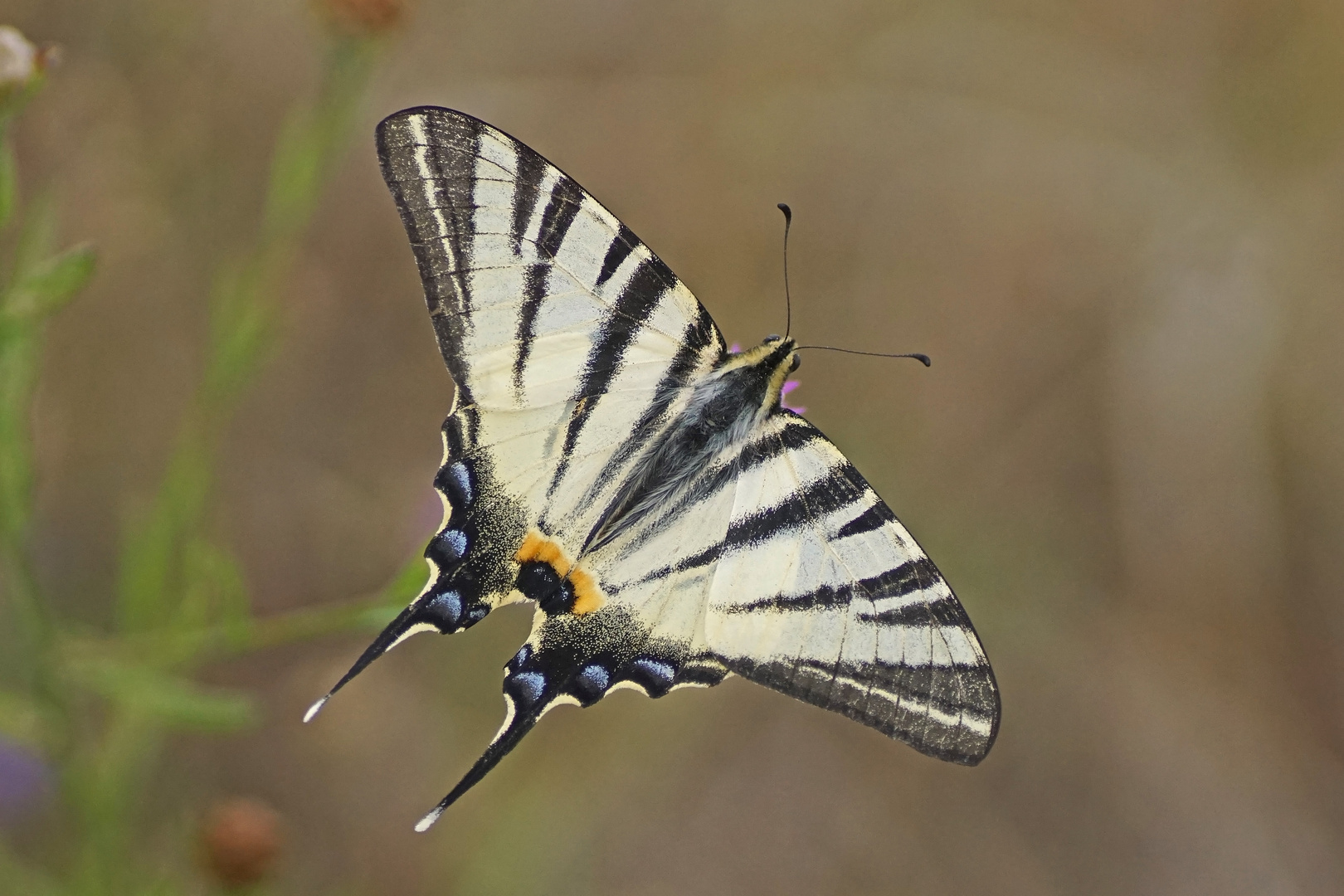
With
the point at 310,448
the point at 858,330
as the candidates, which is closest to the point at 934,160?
the point at 858,330

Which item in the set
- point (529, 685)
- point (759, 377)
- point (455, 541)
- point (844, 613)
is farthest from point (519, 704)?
point (759, 377)

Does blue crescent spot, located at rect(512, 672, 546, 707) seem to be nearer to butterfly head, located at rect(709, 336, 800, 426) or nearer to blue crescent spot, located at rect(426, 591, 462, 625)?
blue crescent spot, located at rect(426, 591, 462, 625)

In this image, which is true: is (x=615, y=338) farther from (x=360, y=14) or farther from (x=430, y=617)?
(x=360, y=14)

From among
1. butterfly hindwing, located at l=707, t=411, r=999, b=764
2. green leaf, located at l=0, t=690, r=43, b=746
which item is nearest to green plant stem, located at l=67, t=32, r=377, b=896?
green leaf, located at l=0, t=690, r=43, b=746

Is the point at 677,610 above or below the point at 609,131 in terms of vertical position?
below

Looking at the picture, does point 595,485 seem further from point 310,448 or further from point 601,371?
point 310,448

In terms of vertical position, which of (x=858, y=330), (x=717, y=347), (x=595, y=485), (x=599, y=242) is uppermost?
(x=599, y=242)
